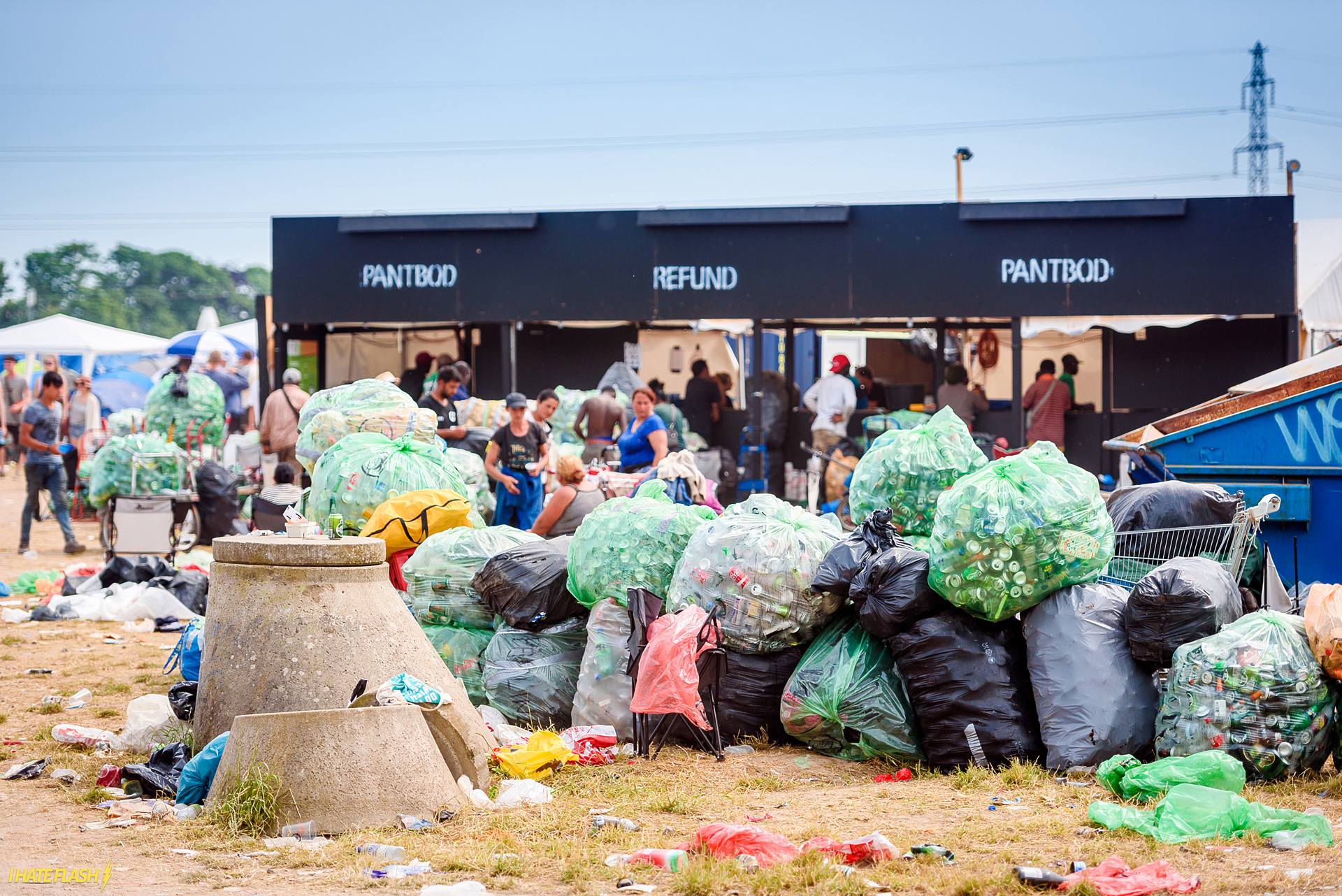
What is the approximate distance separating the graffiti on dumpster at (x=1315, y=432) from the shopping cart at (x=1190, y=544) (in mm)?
753

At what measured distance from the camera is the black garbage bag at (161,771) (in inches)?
195

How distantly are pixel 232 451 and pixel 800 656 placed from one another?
12.7m

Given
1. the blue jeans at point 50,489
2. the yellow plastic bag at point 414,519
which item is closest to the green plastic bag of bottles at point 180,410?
the blue jeans at point 50,489

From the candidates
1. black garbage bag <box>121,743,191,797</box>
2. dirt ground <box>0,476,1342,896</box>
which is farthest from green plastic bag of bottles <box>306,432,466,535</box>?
black garbage bag <box>121,743,191,797</box>

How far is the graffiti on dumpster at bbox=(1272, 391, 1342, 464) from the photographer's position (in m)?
6.88

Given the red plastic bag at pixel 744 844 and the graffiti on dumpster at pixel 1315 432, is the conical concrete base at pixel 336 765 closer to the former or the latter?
the red plastic bag at pixel 744 844

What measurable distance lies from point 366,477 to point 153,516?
456cm

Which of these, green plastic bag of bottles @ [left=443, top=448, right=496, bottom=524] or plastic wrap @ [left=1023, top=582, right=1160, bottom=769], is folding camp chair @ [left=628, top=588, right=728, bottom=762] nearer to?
plastic wrap @ [left=1023, top=582, right=1160, bottom=769]

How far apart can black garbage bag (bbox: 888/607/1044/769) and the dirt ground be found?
0.17 metres

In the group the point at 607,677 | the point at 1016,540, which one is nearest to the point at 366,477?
the point at 607,677

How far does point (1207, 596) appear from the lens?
16.7 feet

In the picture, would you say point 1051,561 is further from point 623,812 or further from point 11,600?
point 11,600

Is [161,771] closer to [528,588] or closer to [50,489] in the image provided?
[528,588]

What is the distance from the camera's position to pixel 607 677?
583cm
